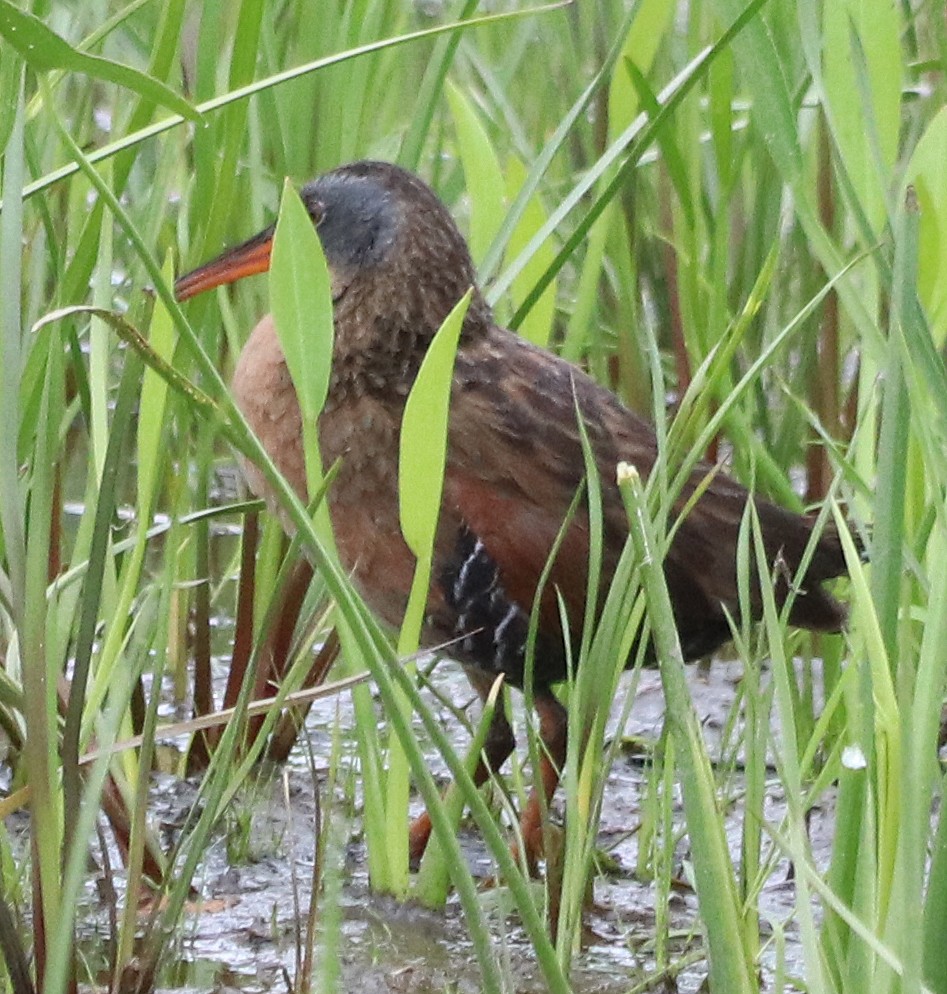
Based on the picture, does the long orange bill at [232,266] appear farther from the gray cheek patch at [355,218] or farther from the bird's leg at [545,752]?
the bird's leg at [545,752]

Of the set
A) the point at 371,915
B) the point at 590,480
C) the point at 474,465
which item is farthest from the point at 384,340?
the point at 590,480

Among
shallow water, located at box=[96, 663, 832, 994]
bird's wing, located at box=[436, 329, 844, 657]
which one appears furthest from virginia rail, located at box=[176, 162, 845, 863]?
shallow water, located at box=[96, 663, 832, 994]

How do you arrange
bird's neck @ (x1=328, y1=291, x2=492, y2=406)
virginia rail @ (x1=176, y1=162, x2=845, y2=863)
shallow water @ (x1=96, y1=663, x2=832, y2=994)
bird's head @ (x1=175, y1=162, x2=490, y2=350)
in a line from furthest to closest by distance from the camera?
bird's head @ (x1=175, y1=162, x2=490, y2=350) → bird's neck @ (x1=328, y1=291, x2=492, y2=406) → virginia rail @ (x1=176, y1=162, x2=845, y2=863) → shallow water @ (x1=96, y1=663, x2=832, y2=994)

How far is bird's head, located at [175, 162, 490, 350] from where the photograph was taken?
239 centimetres

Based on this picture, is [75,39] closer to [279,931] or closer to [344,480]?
[344,480]

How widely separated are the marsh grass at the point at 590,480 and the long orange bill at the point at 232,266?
0.15 feet

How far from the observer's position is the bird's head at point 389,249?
2.39 meters

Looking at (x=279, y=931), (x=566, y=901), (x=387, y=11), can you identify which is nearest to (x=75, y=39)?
(x=387, y=11)

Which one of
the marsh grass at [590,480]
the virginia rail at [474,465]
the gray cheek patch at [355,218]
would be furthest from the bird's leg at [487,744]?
the gray cheek patch at [355,218]

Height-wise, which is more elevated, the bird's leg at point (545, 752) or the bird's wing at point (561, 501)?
the bird's wing at point (561, 501)

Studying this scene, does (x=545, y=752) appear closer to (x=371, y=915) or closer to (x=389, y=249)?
(x=371, y=915)

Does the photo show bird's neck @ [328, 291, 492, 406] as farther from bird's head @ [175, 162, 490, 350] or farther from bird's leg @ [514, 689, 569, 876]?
bird's leg @ [514, 689, 569, 876]

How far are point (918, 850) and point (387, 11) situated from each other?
1.52m

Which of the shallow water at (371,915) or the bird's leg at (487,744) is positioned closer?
the shallow water at (371,915)
